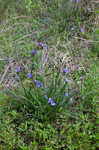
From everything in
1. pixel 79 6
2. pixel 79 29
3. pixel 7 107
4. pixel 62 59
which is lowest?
pixel 7 107

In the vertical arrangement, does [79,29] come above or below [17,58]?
above

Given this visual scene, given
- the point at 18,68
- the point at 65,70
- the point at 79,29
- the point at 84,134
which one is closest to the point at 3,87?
the point at 18,68

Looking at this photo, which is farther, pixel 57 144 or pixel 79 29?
pixel 79 29

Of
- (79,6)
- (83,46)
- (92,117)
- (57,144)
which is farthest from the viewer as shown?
(79,6)

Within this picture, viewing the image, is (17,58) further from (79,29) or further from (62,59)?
(79,29)

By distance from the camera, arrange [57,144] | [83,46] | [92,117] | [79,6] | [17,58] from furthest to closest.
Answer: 1. [79,6]
2. [83,46]
3. [17,58]
4. [92,117]
5. [57,144]

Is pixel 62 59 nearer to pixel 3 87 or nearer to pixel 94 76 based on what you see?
pixel 94 76
